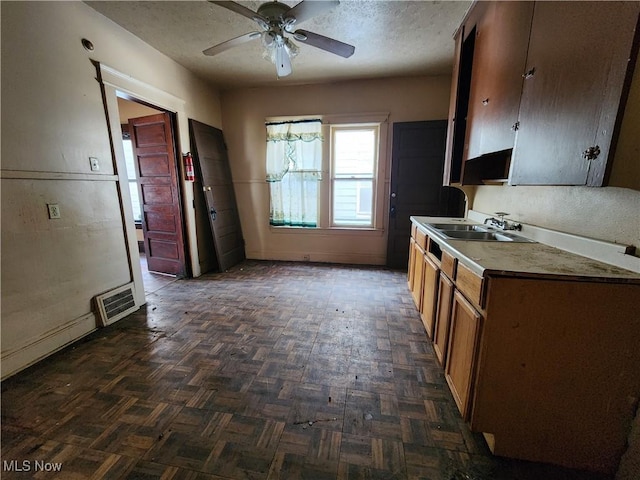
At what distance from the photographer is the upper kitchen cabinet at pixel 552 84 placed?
927mm

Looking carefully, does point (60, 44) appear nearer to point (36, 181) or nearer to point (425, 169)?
Answer: point (36, 181)

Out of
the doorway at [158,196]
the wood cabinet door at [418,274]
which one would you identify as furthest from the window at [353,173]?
the doorway at [158,196]

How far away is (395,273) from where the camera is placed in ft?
12.5

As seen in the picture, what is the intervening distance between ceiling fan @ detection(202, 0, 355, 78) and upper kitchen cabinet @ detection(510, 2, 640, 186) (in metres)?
1.16

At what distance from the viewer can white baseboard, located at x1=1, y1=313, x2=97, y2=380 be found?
1.75m


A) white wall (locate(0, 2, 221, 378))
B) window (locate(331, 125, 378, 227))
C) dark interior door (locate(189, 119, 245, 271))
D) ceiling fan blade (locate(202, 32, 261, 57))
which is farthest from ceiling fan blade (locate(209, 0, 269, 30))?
window (locate(331, 125, 378, 227))

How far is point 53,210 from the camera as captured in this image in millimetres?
1988

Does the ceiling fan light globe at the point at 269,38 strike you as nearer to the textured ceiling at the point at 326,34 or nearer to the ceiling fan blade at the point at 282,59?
the ceiling fan blade at the point at 282,59

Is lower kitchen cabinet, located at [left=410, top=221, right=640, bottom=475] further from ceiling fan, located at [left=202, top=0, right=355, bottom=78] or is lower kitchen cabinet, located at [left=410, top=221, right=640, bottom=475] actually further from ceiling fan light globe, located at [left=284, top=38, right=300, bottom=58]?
ceiling fan light globe, located at [left=284, top=38, right=300, bottom=58]

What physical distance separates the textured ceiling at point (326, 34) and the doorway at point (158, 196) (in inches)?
35.1

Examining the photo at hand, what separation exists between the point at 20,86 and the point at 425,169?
4003 millimetres

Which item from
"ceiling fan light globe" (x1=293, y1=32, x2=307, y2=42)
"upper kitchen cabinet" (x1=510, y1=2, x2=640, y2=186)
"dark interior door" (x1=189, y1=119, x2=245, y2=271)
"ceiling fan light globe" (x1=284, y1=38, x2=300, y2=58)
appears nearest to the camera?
"upper kitchen cabinet" (x1=510, y1=2, x2=640, y2=186)

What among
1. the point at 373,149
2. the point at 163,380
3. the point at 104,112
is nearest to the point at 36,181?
the point at 104,112

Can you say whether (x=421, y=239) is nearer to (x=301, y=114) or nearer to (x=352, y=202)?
(x=352, y=202)
